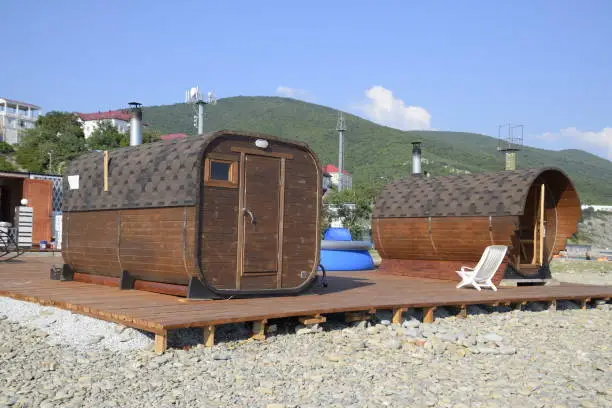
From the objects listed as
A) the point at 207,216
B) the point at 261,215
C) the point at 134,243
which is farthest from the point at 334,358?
the point at 134,243

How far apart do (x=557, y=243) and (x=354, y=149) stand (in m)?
86.8

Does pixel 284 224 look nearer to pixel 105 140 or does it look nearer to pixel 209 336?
pixel 209 336

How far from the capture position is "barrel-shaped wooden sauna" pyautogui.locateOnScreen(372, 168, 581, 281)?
1262 cm

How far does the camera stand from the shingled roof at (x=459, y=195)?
41.0 ft

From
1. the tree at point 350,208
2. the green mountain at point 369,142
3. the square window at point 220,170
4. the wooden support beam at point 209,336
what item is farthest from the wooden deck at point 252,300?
the green mountain at point 369,142

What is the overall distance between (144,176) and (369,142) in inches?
3731

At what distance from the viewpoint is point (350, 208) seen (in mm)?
30859

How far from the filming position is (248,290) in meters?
8.40

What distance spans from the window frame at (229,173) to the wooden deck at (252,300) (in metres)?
1.41

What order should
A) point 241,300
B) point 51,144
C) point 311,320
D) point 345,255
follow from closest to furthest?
point 311,320
point 241,300
point 345,255
point 51,144

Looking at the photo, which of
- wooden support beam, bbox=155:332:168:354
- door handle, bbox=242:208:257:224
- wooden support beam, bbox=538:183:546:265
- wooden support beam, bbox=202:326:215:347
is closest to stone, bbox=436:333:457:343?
door handle, bbox=242:208:257:224

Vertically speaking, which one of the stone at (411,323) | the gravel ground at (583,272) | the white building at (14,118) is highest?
the white building at (14,118)

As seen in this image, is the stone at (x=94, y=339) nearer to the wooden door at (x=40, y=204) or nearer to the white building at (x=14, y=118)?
the wooden door at (x=40, y=204)

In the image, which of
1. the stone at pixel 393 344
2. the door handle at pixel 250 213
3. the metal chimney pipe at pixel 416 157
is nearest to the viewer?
the stone at pixel 393 344
